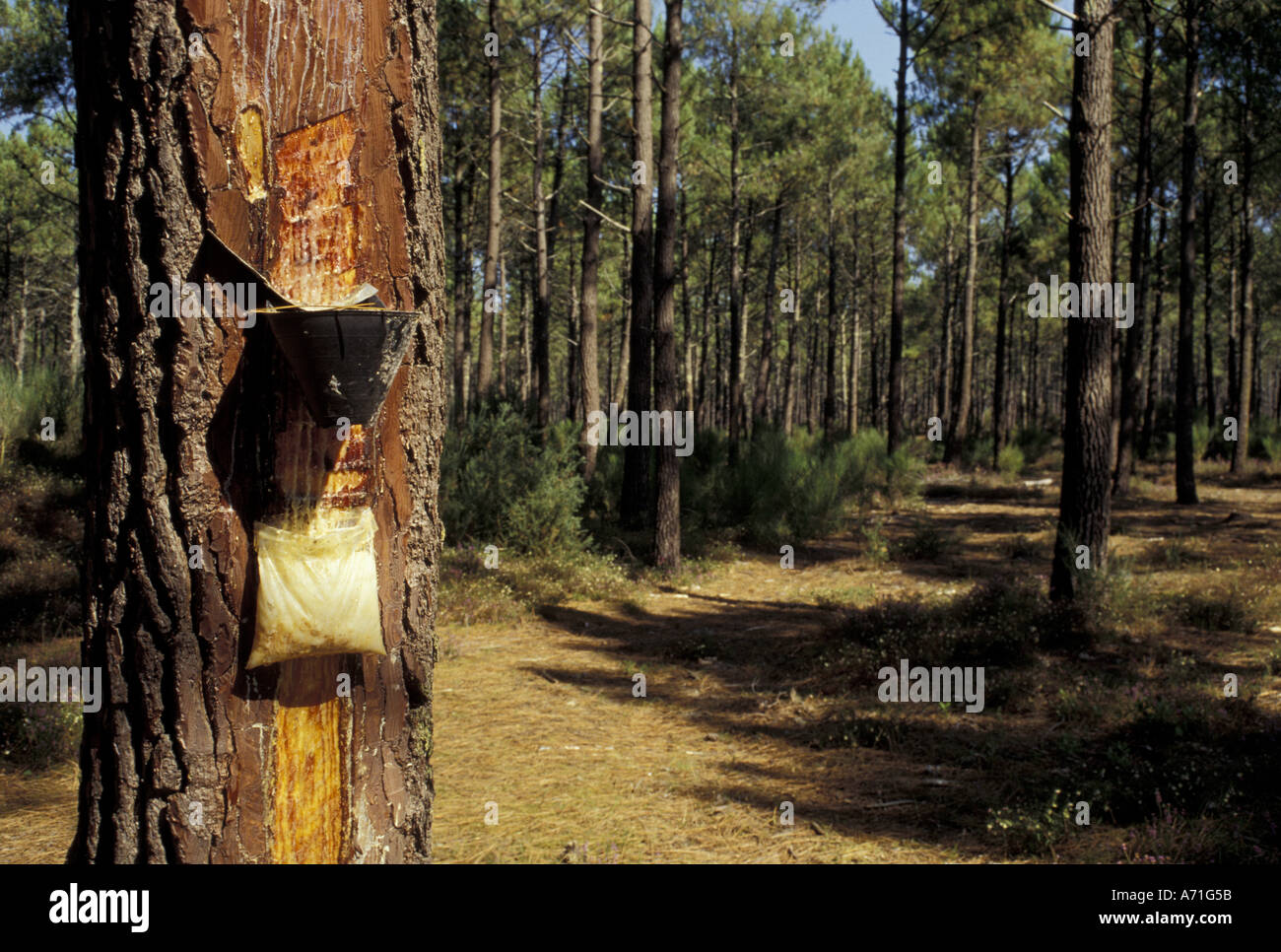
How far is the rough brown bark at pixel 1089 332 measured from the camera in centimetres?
756

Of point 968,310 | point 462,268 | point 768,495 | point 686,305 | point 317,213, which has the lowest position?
point 768,495

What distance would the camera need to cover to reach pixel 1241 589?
25.9 feet

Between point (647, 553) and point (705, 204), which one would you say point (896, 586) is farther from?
point (705, 204)

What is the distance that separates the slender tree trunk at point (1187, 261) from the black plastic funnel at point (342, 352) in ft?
51.0

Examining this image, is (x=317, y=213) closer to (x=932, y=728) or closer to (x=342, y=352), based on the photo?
(x=342, y=352)

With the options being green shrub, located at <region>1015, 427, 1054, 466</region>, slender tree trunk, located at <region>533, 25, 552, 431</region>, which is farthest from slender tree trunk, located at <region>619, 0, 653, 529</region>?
green shrub, located at <region>1015, 427, 1054, 466</region>

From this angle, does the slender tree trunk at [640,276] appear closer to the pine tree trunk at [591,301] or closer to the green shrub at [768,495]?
the green shrub at [768,495]

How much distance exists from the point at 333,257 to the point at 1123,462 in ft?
54.4

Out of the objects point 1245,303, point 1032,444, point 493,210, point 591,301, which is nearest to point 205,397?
point 591,301

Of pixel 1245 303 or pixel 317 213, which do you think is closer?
pixel 317 213

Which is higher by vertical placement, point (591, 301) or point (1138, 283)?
point (1138, 283)

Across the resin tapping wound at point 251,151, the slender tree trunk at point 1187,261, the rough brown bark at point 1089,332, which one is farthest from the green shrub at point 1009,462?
the resin tapping wound at point 251,151

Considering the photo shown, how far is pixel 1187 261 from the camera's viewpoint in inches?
578

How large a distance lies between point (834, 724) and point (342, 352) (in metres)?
4.69
